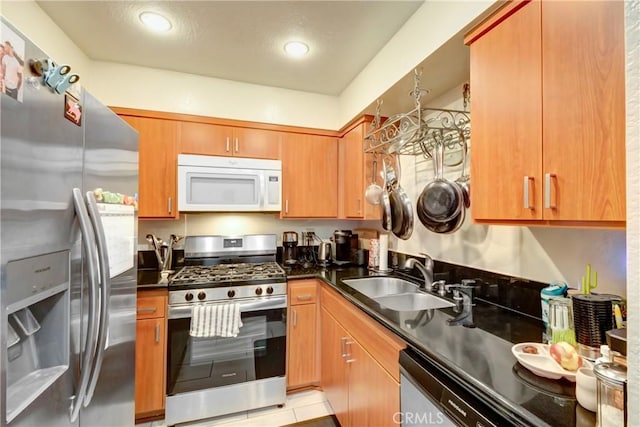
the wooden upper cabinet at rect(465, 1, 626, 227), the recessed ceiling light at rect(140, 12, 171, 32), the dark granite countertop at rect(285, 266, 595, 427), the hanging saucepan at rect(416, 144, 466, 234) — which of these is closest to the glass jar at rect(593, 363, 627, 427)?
the dark granite countertop at rect(285, 266, 595, 427)

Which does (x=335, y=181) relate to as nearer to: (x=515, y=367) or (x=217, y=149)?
(x=217, y=149)

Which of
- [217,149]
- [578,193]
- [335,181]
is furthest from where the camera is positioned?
[335,181]

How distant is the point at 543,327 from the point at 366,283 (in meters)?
1.06

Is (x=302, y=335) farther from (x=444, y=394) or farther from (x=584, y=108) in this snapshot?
(x=584, y=108)

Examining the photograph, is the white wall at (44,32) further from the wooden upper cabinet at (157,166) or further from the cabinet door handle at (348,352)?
the cabinet door handle at (348,352)

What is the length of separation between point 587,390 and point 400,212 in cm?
134

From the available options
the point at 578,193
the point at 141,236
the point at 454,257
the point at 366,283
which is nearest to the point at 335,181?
the point at 366,283

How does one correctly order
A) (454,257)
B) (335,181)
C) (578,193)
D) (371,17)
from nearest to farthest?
1. (578,193)
2. (371,17)
3. (454,257)
4. (335,181)

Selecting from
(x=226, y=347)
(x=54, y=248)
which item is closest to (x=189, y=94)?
(x=54, y=248)

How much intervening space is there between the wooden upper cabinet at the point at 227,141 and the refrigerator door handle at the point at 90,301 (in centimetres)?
141

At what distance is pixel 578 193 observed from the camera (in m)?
0.81

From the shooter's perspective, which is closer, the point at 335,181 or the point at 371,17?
the point at 371,17

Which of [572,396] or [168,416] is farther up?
[572,396]

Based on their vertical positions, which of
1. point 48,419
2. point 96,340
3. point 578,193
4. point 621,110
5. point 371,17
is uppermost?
point 371,17
